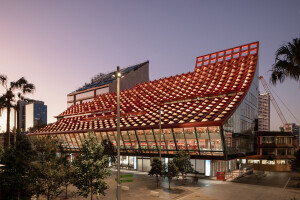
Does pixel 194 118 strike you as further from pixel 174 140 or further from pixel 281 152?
pixel 281 152

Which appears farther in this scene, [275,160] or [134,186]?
[275,160]

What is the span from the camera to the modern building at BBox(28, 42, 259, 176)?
41.1m

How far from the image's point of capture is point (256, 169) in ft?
193

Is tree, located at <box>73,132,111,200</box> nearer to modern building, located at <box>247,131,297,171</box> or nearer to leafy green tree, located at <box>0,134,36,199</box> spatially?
leafy green tree, located at <box>0,134,36,199</box>

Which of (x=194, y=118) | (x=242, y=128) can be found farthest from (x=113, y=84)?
(x=194, y=118)

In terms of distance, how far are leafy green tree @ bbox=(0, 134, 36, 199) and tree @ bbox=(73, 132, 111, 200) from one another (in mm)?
4014

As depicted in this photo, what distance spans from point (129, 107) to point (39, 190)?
42.4 m

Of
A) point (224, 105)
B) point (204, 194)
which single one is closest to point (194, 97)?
point (224, 105)

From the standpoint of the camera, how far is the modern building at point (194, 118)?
41.1 metres

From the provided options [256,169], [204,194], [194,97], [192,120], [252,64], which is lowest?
[256,169]

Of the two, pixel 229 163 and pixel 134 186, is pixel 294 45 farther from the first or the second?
pixel 229 163

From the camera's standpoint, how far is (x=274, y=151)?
57.6m

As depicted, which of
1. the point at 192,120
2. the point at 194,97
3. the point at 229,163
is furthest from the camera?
the point at 194,97

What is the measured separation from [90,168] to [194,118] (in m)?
25.5
